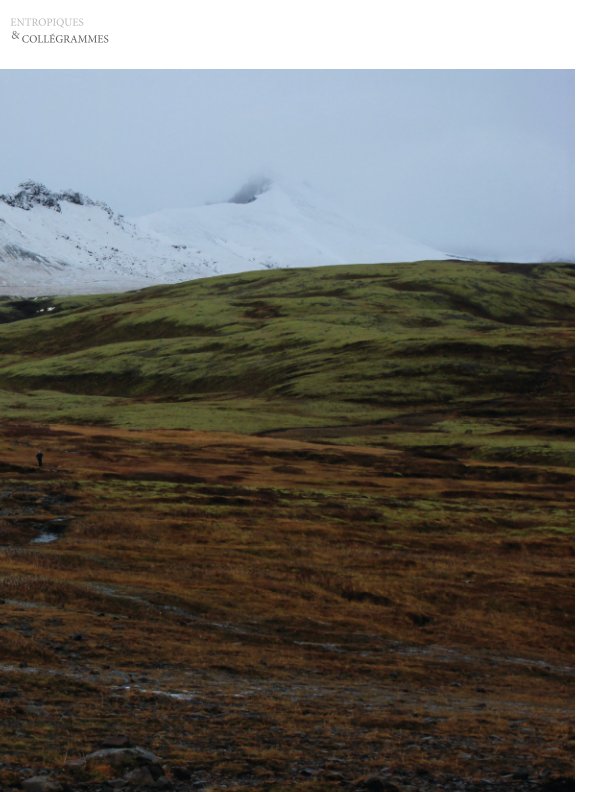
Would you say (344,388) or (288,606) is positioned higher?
(344,388)

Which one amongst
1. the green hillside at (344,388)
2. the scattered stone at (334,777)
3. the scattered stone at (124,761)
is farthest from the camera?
the green hillside at (344,388)

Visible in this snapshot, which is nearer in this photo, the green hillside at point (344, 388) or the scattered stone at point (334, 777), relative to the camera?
the scattered stone at point (334, 777)

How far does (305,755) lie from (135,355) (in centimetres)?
18348

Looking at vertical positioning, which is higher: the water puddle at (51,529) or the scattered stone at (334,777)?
the scattered stone at (334,777)

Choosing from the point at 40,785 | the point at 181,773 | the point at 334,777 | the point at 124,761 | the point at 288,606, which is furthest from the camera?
the point at 288,606

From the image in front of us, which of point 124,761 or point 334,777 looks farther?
point 334,777

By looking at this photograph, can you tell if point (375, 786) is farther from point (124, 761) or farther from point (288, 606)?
point (288, 606)

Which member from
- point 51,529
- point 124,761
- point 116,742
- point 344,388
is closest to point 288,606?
point 51,529

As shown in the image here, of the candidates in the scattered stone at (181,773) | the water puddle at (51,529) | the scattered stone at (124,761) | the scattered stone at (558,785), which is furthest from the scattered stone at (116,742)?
the water puddle at (51,529)

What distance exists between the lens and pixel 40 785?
46.0 ft

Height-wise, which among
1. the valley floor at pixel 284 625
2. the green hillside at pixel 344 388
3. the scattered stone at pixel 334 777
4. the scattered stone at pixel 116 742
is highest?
the green hillside at pixel 344 388

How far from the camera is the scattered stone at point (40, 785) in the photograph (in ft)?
45.9

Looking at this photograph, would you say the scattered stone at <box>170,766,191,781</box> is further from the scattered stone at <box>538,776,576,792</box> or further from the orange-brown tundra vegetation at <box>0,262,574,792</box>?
the scattered stone at <box>538,776,576,792</box>

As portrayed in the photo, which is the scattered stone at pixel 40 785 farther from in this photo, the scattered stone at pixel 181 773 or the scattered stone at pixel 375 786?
the scattered stone at pixel 375 786
